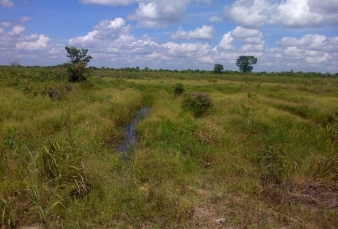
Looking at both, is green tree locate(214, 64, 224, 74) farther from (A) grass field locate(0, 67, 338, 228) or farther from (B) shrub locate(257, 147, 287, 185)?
(B) shrub locate(257, 147, 287, 185)

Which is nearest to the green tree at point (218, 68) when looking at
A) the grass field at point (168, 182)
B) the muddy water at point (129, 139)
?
the muddy water at point (129, 139)

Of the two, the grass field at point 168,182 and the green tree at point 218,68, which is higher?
the green tree at point 218,68

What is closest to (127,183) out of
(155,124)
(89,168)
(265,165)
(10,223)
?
(89,168)

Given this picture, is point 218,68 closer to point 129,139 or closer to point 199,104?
point 199,104

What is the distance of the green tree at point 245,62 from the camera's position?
199ft

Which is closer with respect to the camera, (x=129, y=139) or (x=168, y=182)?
(x=168, y=182)

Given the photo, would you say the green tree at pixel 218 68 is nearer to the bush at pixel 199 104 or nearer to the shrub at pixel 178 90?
the shrub at pixel 178 90

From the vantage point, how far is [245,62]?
60906 millimetres

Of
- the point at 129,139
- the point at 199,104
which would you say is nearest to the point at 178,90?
the point at 199,104

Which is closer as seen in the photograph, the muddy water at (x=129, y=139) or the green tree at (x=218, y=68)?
the muddy water at (x=129, y=139)

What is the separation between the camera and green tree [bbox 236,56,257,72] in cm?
6055

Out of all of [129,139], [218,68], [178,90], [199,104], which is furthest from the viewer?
[218,68]

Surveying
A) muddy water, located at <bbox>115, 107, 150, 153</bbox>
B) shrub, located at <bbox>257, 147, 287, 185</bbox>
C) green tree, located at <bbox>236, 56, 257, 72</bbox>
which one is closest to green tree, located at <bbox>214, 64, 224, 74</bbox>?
green tree, located at <bbox>236, 56, 257, 72</bbox>

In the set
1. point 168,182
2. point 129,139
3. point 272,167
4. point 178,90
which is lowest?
point 129,139
